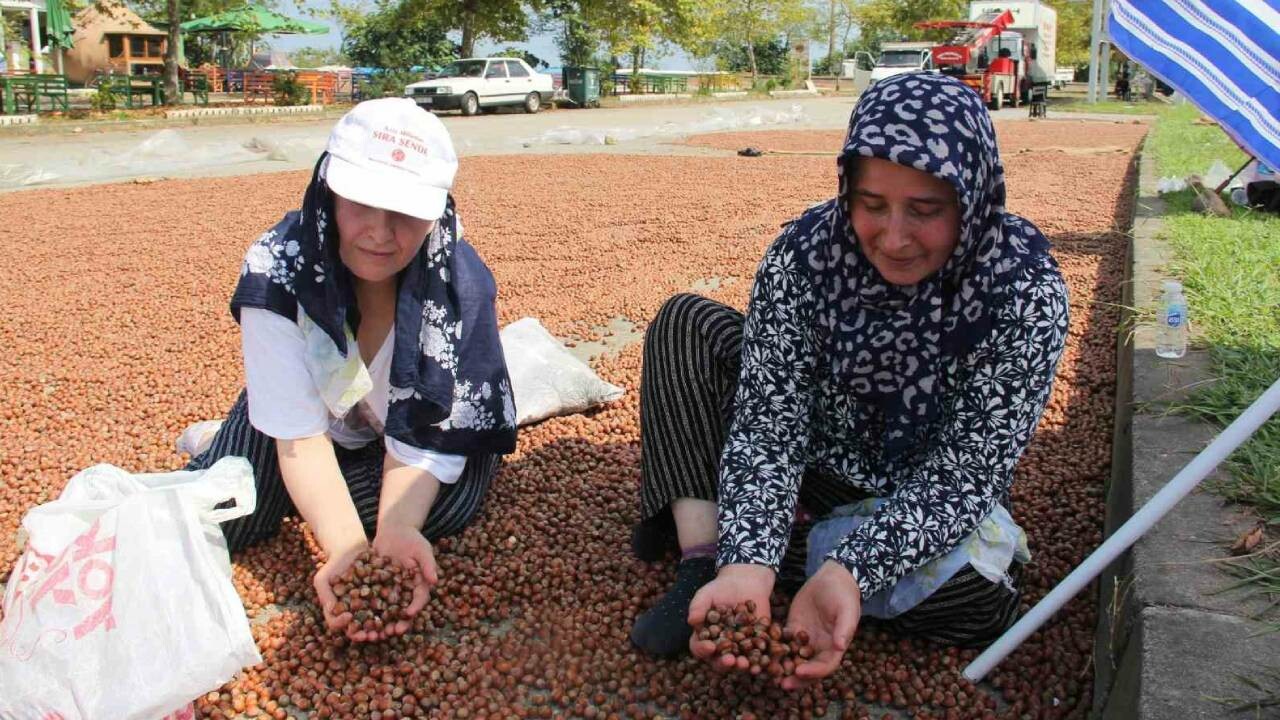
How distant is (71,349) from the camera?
4492 mm

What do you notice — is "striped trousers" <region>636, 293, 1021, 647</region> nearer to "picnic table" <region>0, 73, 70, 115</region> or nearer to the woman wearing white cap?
the woman wearing white cap

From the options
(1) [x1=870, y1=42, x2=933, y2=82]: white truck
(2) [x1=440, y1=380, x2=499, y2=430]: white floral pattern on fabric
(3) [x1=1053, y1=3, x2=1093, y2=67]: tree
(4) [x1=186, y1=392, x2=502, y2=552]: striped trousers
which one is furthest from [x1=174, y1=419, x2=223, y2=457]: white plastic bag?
(3) [x1=1053, y1=3, x2=1093, y2=67]: tree

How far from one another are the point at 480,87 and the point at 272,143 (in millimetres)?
11003

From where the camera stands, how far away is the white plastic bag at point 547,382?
136 inches

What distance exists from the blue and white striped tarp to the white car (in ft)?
70.9

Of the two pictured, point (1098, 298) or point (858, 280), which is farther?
point (1098, 298)

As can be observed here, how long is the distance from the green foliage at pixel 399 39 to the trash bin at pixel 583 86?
156 inches

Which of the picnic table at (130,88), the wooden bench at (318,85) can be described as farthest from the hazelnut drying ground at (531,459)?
the wooden bench at (318,85)

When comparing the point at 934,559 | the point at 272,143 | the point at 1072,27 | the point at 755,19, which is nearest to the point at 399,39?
the point at 755,19

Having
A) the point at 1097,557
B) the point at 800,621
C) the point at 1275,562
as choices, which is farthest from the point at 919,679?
the point at 1275,562

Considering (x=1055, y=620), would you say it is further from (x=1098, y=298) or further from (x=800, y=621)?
(x=1098, y=298)

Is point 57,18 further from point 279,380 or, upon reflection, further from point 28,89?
point 279,380

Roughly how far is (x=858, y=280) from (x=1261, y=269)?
3427mm

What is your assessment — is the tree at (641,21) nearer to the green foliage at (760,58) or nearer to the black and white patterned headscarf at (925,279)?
the green foliage at (760,58)
